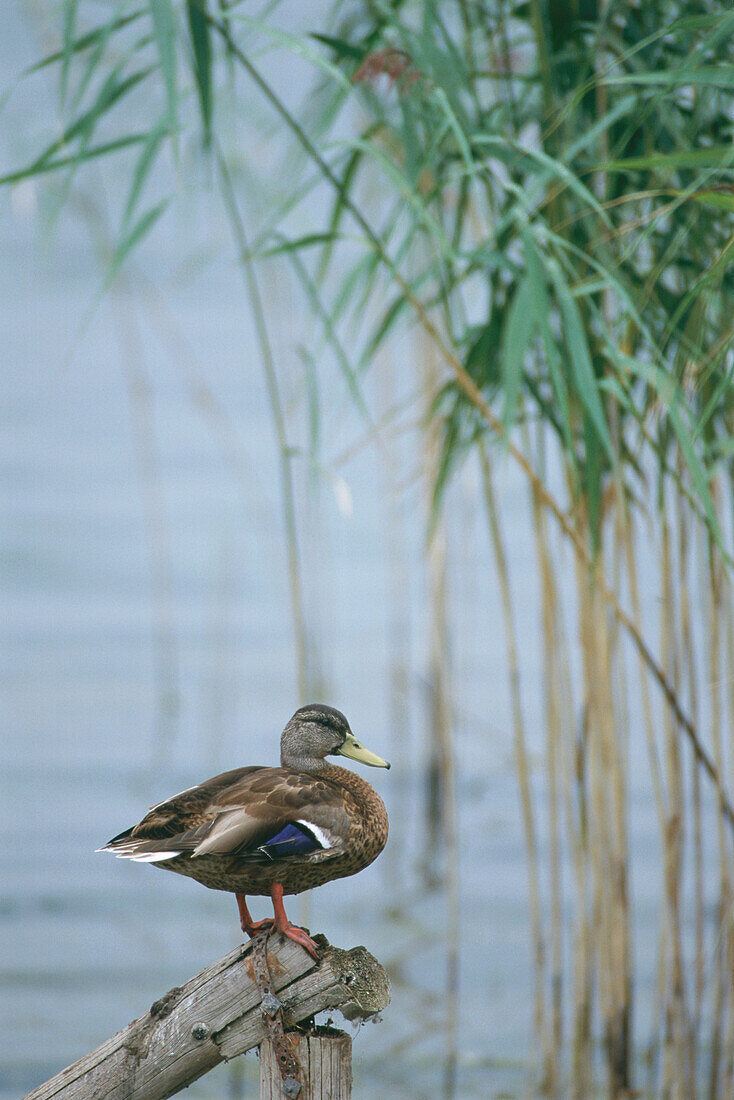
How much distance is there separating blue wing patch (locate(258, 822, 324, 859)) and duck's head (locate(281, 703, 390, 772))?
9 cm

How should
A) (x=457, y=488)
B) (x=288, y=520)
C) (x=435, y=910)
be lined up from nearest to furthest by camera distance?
(x=288, y=520) → (x=457, y=488) → (x=435, y=910)

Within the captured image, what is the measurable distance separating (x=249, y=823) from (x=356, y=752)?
0.12 metres

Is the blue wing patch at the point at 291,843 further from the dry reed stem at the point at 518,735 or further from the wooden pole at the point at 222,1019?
the dry reed stem at the point at 518,735

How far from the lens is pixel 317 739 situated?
95 cm

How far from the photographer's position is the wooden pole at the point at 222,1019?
953 mm

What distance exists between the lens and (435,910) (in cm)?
382

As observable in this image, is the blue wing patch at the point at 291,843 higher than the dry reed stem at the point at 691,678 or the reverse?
higher

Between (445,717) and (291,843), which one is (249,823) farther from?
(445,717)

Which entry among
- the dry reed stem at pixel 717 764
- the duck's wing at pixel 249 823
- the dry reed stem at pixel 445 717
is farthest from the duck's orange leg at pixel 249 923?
the dry reed stem at pixel 445 717

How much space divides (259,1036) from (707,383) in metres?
1.20

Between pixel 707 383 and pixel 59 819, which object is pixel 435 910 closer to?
pixel 59 819

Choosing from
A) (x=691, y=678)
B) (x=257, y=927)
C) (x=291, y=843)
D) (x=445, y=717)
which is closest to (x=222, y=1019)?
(x=257, y=927)

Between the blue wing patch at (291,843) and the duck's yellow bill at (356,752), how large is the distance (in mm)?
86

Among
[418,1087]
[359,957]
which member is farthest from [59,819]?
[359,957]
